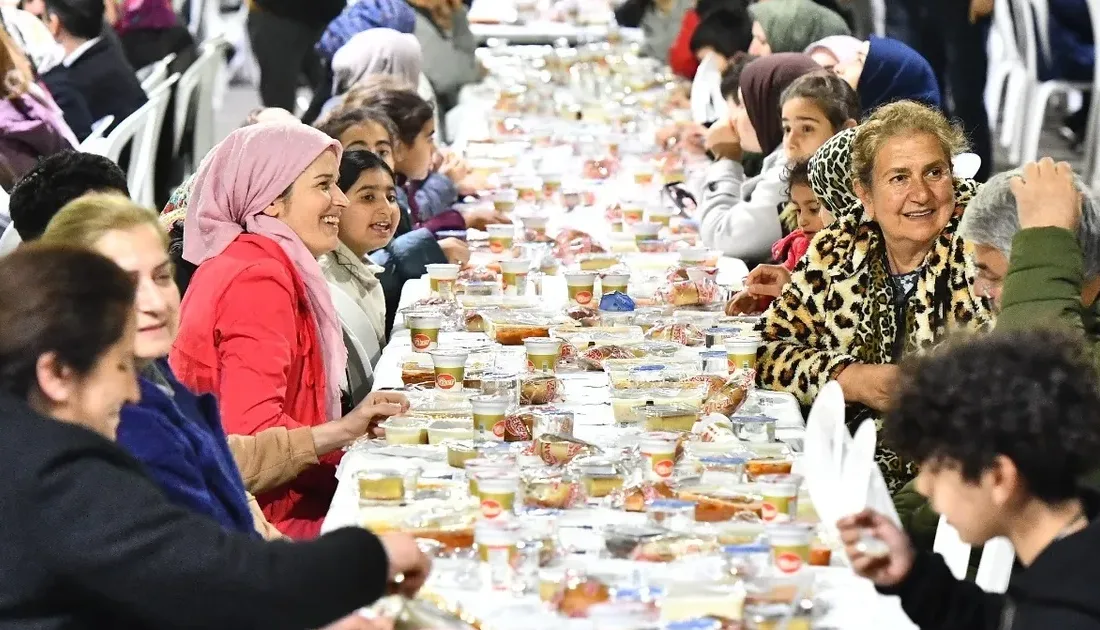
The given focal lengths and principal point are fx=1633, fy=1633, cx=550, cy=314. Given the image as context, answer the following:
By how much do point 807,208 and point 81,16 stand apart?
406 centimetres

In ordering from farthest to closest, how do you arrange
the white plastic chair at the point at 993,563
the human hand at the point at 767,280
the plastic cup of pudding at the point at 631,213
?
the plastic cup of pudding at the point at 631,213 < the human hand at the point at 767,280 < the white plastic chair at the point at 993,563

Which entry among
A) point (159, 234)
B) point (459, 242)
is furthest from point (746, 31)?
point (159, 234)

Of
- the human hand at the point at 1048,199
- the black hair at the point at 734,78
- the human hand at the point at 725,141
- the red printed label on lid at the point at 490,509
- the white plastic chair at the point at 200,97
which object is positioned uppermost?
the human hand at the point at 1048,199

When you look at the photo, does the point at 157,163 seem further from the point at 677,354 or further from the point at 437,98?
the point at 677,354

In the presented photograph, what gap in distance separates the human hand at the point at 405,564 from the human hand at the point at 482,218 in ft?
11.5

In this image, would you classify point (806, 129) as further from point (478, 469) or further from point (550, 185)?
point (478, 469)

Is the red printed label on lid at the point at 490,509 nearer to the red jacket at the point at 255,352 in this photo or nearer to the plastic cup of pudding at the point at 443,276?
the red jacket at the point at 255,352

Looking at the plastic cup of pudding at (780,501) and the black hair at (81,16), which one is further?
the black hair at (81,16)

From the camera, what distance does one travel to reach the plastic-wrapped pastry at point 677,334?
3.91 m

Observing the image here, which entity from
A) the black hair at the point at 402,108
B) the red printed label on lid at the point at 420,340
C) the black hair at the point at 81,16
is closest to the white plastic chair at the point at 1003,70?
the black hair at the point at 402,108

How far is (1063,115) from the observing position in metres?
10.7

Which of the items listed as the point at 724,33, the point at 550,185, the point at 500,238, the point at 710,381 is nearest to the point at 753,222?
the point at 500,238

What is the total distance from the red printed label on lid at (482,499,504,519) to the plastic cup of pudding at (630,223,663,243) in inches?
105

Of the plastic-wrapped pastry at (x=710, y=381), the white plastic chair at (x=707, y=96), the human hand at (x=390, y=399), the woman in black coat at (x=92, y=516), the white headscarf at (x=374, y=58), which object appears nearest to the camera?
the woman in black coat at (x=92, y=516)
